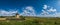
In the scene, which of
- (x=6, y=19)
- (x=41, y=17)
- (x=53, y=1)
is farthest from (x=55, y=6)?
(x=6, y=19)

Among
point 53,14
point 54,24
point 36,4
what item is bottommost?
point 54,24

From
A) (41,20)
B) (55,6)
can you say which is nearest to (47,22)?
(41,20)

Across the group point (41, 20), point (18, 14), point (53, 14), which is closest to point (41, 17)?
point (41, 20)

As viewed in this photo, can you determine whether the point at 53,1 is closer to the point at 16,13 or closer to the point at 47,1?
the point at 47,1

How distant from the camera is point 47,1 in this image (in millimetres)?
4316

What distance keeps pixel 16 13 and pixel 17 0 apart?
411 millimetres

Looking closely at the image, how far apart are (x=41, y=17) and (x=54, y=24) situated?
0.46 metres

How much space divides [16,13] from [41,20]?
816 millimetres

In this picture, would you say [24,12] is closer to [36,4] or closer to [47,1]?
[36,4]

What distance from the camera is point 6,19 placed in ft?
14.7

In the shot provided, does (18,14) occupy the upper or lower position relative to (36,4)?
lower

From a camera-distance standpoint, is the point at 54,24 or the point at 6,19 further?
the point at 6,19

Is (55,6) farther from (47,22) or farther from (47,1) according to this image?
(47,22)

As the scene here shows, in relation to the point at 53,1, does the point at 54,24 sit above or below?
below
